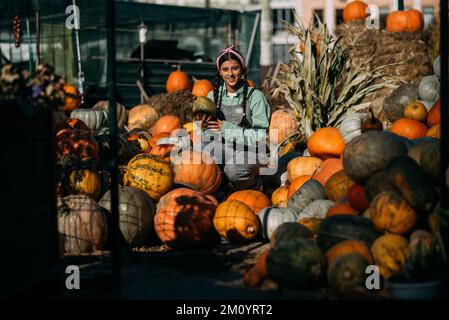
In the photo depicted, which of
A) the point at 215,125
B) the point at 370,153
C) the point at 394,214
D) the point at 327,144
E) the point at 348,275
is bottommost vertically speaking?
the point at 348,275

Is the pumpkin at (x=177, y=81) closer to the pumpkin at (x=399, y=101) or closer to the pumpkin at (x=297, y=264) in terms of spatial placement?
the pumpkin at (x=399, y=101)

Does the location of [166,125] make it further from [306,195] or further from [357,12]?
[306,195]

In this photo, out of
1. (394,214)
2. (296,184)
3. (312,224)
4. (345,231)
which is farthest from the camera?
(296,184)

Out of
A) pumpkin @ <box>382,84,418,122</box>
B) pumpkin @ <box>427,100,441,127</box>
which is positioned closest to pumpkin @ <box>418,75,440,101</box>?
pumpkin @ <box>382,84,418,122</box>

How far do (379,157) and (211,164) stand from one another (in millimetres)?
2917

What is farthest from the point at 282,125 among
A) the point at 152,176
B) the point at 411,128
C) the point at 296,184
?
the point at 152,176

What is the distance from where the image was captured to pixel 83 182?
839 centimetres

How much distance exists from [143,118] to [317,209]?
7819 mm

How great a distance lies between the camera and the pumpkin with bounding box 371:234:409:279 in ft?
19.2

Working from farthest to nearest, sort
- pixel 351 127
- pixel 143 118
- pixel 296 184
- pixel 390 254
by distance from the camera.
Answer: pixel 143 118, pixel 351 127, pixel 296 184, pixel 390 254

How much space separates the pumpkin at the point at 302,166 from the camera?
30.3 feet

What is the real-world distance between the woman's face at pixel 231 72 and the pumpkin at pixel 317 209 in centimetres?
227

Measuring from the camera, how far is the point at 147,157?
29.1ft
